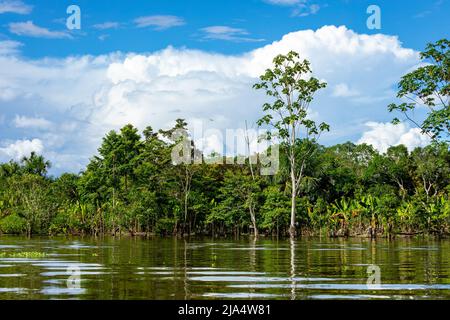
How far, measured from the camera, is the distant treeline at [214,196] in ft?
137

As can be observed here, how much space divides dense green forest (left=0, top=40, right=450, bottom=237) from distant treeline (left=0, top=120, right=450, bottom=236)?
0.25ft

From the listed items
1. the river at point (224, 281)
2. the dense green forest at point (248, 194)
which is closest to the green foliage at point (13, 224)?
the dense green forest at point (248, 194)

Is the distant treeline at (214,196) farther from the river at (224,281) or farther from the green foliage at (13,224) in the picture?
the river at (224,281)

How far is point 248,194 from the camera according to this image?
43219mm

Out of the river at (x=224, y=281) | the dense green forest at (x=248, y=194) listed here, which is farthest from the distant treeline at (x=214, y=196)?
the river at (x=224, y=281)

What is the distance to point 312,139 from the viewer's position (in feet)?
142

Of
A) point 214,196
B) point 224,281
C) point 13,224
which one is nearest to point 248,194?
point 214,196

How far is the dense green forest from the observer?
40719 millimetres

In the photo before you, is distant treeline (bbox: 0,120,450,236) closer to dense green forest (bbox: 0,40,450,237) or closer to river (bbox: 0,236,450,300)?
dense green forest (bbox: 0,40,450,237)

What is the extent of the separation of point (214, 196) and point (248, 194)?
4356mm

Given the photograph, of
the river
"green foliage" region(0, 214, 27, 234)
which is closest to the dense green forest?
"green foliage" region(0, 214, 27, 234)

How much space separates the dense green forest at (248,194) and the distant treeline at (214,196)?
0.25 feet

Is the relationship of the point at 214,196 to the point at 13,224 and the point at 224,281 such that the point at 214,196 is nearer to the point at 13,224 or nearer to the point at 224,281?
the point at 13,224

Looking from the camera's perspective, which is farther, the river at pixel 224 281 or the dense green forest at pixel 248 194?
the dense green forest at pixel 248 194
